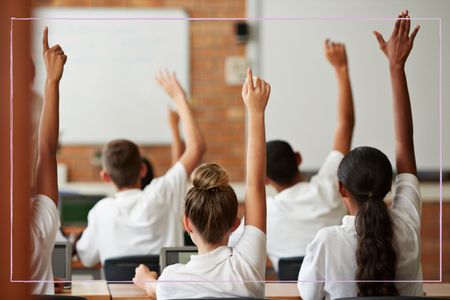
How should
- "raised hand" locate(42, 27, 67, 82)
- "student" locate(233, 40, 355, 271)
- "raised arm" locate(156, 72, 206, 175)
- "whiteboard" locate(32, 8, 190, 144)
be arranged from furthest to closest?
"whiteboard" locate(32, 8, 190, 144), "student" locate(233, 40, 355, 271), "raised arm" locate(156, 72, 206, 175), "raised hand" locate(42, 27, 67, 82)

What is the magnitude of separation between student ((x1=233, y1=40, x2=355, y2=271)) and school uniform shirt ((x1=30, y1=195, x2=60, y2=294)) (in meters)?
1.33

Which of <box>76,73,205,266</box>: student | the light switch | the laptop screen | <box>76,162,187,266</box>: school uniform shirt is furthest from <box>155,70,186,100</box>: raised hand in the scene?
the light switch

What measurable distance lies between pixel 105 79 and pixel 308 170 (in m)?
1.86

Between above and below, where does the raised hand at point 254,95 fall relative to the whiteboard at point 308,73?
below

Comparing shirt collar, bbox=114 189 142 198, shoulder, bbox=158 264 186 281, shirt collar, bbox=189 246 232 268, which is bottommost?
shoulder, bbox=158 264 186 281

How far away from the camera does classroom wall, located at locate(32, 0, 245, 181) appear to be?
661 cm

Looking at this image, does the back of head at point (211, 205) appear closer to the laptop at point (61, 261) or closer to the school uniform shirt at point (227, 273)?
the school uniform shirt at point (227, 273)

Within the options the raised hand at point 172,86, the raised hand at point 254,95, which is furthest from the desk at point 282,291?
the raised hand at point 172,86

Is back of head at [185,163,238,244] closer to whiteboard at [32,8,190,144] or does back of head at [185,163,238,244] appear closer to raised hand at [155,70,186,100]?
raised hand at [155,70,186,100]

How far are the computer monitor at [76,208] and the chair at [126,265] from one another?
1.20m

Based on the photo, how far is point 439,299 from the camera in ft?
6.25

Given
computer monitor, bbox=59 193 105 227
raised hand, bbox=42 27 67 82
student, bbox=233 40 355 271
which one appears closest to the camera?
raised hand, bbox=42 27 67 82

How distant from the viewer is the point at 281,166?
3385 millimetres

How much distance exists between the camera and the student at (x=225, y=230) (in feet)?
6.57
